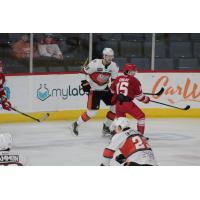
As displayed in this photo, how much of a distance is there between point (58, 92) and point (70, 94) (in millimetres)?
108

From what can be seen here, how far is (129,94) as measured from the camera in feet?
24.1

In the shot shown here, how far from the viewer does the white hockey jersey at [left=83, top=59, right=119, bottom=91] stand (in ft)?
24.0

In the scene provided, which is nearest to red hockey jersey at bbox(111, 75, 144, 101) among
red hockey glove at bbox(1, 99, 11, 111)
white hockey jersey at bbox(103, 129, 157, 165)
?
white hockey jersey at bbox(103, 129, 157, 165)

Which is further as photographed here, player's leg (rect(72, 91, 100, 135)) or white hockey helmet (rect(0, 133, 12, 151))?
player's leg (rect(72, 91, 100, 135))

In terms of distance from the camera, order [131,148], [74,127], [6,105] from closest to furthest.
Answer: [131,148] → [6,105] → [74,127]

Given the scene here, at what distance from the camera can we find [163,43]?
7359mm

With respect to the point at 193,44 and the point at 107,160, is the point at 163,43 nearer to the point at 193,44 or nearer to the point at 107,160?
the point at 193,44

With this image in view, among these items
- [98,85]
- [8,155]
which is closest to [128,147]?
[98,85]

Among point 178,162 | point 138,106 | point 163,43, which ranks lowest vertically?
point 178,162

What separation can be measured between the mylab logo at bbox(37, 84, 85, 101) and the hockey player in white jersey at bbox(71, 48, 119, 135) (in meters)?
0.08

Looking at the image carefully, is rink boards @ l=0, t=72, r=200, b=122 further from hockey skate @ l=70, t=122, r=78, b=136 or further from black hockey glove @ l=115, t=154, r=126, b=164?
black hockey glove @ l=115, t=154, r=126, b=164

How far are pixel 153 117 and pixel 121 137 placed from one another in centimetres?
48

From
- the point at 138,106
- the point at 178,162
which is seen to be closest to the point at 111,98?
the point at 138,106

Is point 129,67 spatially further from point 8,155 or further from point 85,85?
point 8,155
